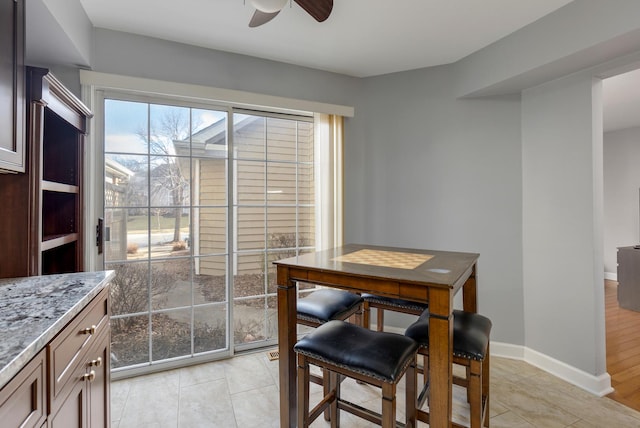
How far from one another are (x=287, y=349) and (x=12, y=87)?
1687 millimetres

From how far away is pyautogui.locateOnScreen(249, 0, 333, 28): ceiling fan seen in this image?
1.60 metres

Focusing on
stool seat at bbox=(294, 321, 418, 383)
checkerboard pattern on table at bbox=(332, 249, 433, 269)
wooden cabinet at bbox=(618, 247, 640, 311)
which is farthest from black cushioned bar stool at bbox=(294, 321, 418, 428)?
wooden cabinet at bbox=(618, 247, 640, 311)

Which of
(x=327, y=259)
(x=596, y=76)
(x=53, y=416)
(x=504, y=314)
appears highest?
(x=596, y=76)

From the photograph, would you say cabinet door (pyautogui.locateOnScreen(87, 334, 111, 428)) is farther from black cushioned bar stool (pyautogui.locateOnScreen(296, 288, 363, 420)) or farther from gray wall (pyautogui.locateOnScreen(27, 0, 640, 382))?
gray wall (pyautogui.locateOnScreen(27, 0, 640, 382))

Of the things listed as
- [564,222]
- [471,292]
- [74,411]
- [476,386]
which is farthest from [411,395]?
[564,222]

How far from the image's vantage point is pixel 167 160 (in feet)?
8.48

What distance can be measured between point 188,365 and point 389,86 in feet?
10.3

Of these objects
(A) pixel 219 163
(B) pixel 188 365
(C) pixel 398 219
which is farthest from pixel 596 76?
(B) pixel 188 365

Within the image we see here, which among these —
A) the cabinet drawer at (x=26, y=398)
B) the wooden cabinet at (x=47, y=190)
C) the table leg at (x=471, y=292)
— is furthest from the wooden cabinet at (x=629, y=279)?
the wooden cabinet at (x=47, y=190)

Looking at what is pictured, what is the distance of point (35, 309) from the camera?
3.36 ft

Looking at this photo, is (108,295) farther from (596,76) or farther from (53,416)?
(596,76)

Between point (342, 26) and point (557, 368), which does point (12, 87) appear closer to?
point (342, 26)

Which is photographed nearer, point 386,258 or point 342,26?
point 386,258

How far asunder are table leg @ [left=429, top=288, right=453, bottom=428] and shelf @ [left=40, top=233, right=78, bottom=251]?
1790 mm
